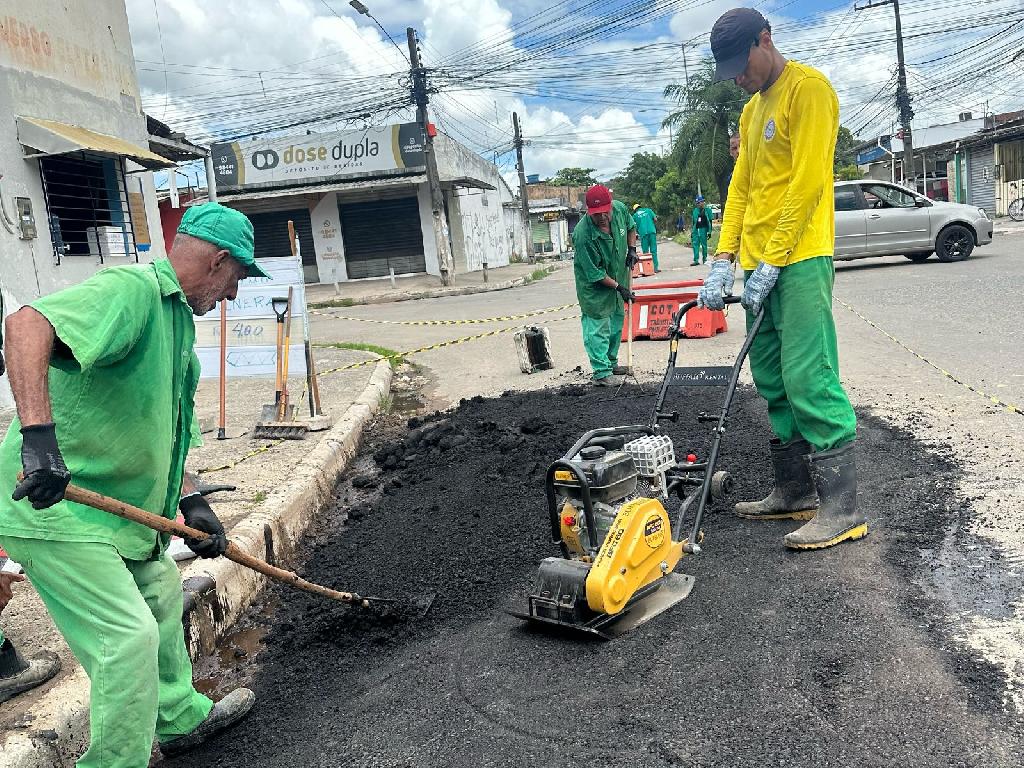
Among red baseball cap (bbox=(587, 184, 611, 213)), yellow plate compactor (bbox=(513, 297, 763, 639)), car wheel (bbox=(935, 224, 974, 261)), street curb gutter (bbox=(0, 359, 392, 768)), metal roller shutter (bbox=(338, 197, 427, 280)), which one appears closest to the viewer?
street curb gutter (bbox=(0, 359, 392, 768))

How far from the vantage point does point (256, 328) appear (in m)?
8.09

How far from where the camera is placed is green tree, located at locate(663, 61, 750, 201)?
3844 cm

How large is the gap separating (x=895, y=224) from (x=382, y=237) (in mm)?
17972

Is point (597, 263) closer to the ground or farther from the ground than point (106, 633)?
farther from the ground

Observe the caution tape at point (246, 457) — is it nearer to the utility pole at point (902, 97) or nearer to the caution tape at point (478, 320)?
the caution tape at point (478, 320)

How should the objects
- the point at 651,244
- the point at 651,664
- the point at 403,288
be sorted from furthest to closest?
the point at 403,288 < the point at 651,244 < the point at 651,664

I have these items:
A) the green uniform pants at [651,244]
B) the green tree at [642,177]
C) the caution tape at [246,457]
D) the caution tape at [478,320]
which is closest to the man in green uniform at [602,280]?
the caution tape at [246,457]

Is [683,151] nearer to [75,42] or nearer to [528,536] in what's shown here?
[75,42]

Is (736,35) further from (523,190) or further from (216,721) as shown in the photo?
(523,190)

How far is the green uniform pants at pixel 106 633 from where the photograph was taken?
96.3 inches

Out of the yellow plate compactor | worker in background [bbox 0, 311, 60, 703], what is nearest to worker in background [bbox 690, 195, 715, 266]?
the yellow plate compactor

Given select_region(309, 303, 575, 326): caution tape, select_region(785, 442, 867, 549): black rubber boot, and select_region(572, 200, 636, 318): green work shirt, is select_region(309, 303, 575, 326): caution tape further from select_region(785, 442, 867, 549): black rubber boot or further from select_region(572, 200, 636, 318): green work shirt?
select_region(785, 442, 867, 549): black rubber boot

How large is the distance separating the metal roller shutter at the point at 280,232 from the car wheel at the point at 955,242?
20573 millimetres

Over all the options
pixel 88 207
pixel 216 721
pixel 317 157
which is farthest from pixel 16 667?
pixel 317 157
